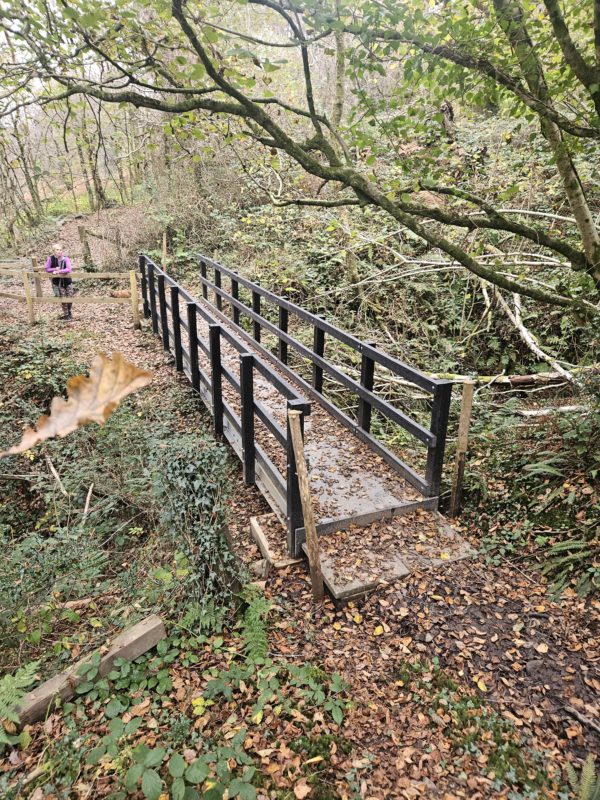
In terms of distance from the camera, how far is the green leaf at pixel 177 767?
7.55 ft

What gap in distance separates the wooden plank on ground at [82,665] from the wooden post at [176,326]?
5.25m

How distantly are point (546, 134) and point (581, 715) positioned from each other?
13.7 ft

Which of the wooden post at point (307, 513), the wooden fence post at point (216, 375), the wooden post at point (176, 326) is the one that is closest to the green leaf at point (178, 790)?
the wooden post at point (307, 513)

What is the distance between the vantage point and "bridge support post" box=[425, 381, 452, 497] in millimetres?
4109

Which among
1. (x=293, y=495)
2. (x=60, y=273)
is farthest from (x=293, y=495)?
(x=60, y=273)

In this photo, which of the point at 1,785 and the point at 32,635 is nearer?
the point at 1,785

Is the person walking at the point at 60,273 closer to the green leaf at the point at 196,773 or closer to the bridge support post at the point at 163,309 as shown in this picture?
the bridge support post at the point at 163,309

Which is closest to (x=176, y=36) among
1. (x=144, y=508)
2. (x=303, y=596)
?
(x=144, y=508)

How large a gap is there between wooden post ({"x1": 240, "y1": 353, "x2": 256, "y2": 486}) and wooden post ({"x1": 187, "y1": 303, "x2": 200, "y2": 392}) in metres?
2.16

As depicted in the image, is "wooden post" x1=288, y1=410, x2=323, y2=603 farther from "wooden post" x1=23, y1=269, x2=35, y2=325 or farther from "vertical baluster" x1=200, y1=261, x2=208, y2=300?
"wooden post" x1=23, y1=269, x2=35, y2=325

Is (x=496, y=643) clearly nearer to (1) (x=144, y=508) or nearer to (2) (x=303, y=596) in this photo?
(2) (x=303, y=596)

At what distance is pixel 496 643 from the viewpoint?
10.9 feet

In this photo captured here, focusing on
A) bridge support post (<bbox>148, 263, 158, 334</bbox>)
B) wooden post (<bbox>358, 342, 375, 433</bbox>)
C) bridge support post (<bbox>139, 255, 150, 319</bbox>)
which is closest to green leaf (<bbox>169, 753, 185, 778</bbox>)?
wooden post (<bbox>358, 342, 375, 433</bbox>)

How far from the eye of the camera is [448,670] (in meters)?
3.16
